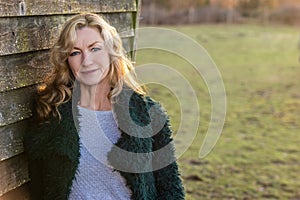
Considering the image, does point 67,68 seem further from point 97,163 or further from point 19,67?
point 97,163

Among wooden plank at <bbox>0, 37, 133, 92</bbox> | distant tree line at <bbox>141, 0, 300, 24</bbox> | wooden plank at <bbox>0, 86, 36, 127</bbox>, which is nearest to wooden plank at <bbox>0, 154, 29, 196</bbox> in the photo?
wooden plank at <bbox>0, 86, 36, 127</bbox>

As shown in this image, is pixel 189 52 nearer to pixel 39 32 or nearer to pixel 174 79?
pixel 174 79

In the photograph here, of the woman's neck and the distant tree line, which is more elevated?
the woman's neck

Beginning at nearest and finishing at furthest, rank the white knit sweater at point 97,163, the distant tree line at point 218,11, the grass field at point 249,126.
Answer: the white knit sweater at point 97,163
the grass field at point 249,126
the distant tree line at point 218,11

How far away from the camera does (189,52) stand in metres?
15.8

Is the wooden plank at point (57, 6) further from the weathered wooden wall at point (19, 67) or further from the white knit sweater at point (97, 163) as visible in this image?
the white knit sweater at point (97, 163)

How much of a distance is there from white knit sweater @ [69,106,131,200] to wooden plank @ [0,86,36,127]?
7.7 inches

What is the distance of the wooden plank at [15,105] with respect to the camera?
1947 millimetres

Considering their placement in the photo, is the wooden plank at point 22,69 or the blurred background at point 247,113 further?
the blurred background at point 247,113

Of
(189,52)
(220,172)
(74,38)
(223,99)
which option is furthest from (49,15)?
(189,52)

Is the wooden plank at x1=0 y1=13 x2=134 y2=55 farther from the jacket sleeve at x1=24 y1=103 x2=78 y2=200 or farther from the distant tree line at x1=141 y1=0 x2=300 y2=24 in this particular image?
the distant tree line at x1=141 y1=0 x2=300 y2=24

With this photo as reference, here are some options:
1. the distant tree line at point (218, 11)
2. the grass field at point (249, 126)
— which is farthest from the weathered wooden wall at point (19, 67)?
the distant tree line at point (218, 11)

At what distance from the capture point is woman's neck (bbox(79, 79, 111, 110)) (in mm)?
2084

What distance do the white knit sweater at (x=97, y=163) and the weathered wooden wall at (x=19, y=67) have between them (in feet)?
0.70
